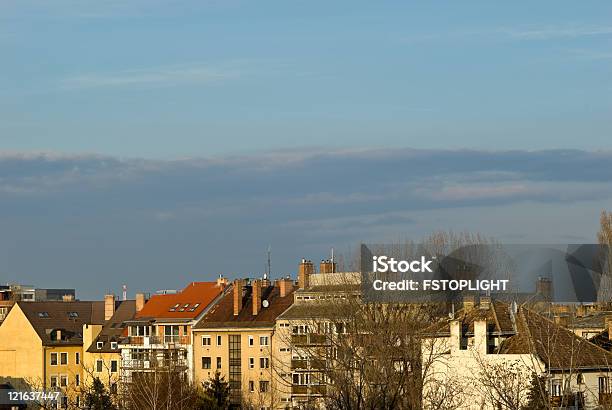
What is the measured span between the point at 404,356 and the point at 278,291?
1575 inches

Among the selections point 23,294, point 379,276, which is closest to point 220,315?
point 379,276

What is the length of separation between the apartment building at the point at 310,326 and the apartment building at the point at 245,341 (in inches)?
45.4

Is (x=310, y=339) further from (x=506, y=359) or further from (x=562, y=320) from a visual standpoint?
(x=506, y=359)

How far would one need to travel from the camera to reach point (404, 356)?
2822 inches

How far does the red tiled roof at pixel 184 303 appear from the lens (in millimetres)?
113062

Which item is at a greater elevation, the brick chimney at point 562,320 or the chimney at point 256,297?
the chimney at point 256,297

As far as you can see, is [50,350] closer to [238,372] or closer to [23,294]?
[238,372]

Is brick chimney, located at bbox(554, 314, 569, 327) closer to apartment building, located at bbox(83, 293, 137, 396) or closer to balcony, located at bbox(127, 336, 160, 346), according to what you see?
balcony, located at bbox(127, 336, 160, 346)

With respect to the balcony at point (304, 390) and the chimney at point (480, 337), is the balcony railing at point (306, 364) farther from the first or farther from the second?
the chimney at point (480, 337)

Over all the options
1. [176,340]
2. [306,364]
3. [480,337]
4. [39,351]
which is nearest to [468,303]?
[480,337]

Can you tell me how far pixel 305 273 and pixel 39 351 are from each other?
28459mm

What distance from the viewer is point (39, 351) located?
123 metres

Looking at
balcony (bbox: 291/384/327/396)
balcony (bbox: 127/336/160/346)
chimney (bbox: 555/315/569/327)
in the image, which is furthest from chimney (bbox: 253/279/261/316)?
chimney (bbox: 555/315/569/327)

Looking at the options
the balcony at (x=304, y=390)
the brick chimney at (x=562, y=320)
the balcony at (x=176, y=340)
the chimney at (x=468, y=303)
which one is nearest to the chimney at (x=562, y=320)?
the brick chimney at (x=562, y=320)
